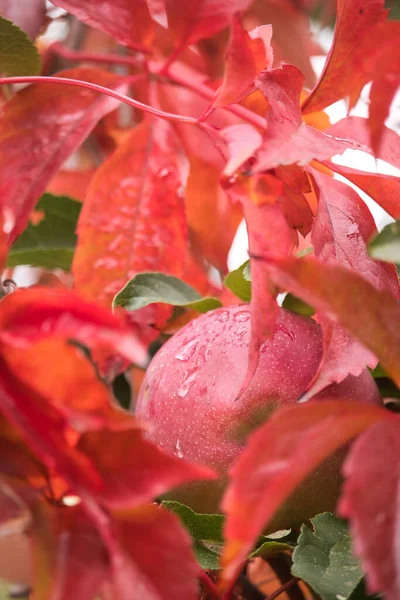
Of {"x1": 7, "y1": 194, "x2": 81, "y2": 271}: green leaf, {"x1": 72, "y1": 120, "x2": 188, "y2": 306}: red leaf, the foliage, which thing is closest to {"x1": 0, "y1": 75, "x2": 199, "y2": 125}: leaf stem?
the foliage

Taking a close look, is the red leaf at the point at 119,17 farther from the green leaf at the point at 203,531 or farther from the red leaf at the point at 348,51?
the green leaf at the point at 203,531

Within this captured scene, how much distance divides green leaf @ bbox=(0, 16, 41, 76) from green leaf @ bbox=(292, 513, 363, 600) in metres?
0.26

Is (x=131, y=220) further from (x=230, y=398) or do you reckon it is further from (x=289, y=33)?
(x=289, y=33)

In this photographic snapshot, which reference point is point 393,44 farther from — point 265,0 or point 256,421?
point 265,0

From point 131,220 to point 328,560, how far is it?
0.74 feet

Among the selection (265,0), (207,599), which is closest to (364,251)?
(207,599)

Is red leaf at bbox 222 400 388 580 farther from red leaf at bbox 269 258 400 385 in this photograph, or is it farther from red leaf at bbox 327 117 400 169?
red leaf at bbox 327 117 400 169

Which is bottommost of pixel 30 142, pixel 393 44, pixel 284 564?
pixel 284 564

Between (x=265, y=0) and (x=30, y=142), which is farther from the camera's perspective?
(x=265, y=0)

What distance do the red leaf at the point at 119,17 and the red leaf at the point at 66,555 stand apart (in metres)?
0.25

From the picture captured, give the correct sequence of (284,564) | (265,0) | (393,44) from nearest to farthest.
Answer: (393,44)
(284,564)
(265,0)

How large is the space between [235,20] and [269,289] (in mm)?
100

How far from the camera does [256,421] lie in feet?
0.92

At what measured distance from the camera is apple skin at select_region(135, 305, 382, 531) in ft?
0.93
